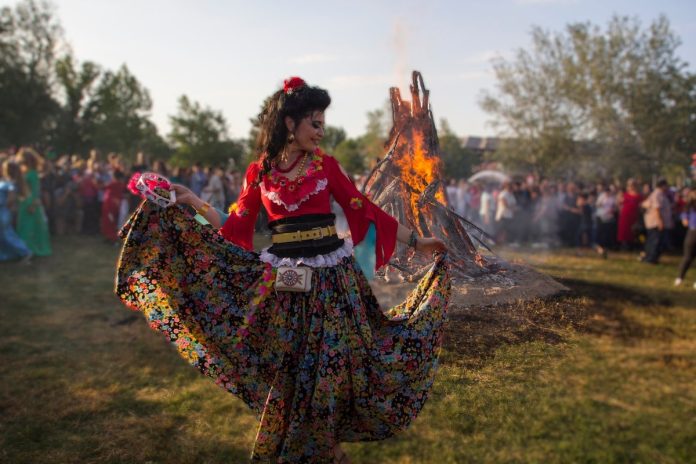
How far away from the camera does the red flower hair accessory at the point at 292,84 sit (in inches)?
129

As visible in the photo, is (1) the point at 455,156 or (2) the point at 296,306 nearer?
(2) the point at 296,306

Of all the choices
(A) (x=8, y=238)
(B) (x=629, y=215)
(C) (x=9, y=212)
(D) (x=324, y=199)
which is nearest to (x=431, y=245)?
(D) (x=324, y=199)

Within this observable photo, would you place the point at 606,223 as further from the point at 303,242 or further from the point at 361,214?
the point at 303,242

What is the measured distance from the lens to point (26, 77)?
124 feet

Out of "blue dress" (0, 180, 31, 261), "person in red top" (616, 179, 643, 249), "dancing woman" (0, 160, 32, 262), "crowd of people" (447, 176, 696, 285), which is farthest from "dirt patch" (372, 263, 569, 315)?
"person in red top" (616, 179, 643, 249)

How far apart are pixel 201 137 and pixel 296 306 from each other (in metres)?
45.3

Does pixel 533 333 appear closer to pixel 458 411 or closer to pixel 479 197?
pixel 458 411

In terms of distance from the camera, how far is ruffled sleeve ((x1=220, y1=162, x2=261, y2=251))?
3.50 meters

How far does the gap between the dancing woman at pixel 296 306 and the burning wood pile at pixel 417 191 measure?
1060 mm

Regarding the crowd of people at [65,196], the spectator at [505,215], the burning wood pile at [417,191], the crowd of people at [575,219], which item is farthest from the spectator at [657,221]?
the burning wood pile at [417,191]

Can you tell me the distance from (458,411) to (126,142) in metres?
46.4

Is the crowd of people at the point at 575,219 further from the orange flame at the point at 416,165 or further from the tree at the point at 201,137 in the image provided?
the tree at the point at 201,137

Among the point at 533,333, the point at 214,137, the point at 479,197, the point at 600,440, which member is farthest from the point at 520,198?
the point at 214,137

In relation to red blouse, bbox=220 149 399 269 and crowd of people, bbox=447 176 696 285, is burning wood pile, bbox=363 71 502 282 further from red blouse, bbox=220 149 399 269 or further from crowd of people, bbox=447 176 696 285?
crowd of people, bbox=447 176 696 285
